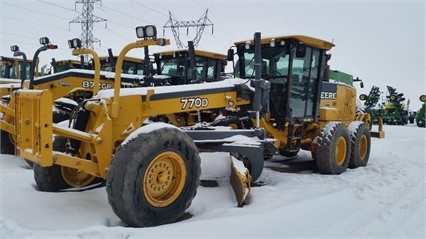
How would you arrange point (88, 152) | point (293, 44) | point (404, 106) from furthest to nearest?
1. point (404, 106)
2. point (293, 44)
3. point (88, 152)

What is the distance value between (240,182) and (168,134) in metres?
1.18

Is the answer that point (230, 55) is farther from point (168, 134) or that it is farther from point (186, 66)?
point (168, 134)

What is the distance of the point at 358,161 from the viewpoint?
7.84 meters

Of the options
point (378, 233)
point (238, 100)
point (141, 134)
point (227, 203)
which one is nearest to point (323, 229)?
point (378, 233)

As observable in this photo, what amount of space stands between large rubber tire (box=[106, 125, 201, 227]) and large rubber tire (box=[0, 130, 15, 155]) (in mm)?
4941

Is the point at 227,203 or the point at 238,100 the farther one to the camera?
the point at 238,100

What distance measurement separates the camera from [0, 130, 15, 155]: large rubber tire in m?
7.69

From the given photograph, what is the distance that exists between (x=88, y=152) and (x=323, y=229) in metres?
2.56

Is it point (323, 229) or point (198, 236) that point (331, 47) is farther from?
point (198, 236)

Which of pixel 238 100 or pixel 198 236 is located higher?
pixel 238 100

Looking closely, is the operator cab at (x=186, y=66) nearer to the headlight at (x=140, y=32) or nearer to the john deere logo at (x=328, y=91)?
the john deere logo at (x=328, y=91)

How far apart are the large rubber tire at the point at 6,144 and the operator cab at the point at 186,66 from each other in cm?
423

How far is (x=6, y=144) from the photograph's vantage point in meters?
7.72

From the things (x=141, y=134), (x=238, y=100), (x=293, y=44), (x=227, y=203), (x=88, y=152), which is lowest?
(x=227, y=203)
